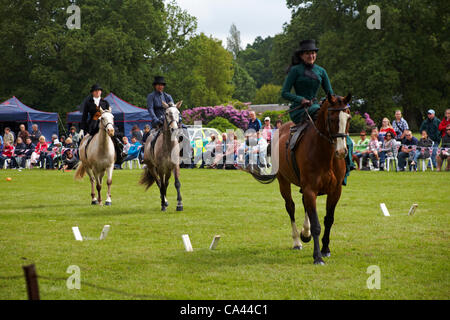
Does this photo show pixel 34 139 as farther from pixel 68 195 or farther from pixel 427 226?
pixel 427 226

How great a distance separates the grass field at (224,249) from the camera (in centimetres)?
609

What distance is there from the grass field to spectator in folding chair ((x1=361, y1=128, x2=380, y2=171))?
312 inches

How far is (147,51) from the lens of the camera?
180 ft

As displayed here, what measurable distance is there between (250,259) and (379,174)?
15.3 metres

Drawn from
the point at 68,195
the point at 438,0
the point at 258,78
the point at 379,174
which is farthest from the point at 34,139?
the point at 258,78

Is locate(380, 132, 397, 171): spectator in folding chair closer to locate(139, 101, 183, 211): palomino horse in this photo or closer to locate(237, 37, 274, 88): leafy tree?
locate(139, 101, 183, 211): palomino horse

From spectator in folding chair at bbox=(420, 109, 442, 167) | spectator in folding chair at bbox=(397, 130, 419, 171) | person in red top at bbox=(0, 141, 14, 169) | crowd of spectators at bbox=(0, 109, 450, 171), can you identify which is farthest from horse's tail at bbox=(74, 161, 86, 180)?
person in red top at bbox=(0, 141, 14, 169)

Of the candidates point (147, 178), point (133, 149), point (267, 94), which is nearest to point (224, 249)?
point (147, 178)

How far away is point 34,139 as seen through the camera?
3106 centimetres

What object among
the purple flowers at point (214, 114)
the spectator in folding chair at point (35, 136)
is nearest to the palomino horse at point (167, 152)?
the spectator in folding chair at point (35, 136)

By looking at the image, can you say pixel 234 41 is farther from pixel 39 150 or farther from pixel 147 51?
pixel 39 150

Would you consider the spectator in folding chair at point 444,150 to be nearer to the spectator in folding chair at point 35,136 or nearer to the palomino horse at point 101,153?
the palomino horse at point 101,153

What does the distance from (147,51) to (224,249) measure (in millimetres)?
48597

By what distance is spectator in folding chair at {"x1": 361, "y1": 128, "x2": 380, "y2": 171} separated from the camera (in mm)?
23688
